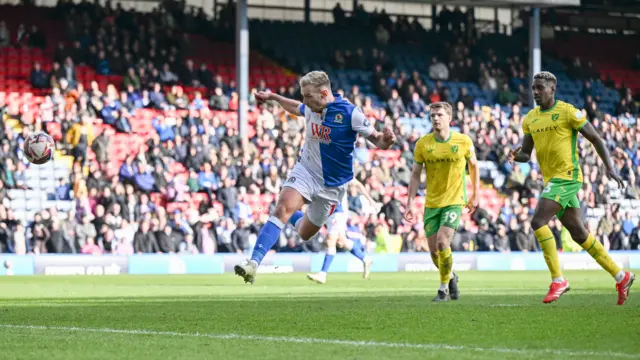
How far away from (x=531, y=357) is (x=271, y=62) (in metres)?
29.8

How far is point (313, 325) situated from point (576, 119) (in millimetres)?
4270

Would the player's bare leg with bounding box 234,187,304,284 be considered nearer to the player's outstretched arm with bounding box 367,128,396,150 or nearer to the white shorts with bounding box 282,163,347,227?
the white shorts with bounding box 282,163,347,227

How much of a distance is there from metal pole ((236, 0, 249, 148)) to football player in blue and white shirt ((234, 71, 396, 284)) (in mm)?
18088

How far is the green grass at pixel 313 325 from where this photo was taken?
7.99 m

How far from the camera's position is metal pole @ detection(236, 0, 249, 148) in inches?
1222

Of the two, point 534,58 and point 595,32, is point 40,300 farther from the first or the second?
point 595,32

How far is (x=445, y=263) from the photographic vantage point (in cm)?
1397

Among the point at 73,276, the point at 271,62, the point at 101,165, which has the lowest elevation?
the point at 73,276

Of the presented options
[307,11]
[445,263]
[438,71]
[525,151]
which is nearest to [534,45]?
[438,71]

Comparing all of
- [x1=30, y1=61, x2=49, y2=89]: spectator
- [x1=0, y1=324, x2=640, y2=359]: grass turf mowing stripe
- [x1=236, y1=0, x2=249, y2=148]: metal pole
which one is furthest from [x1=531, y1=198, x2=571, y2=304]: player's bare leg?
[x1=30, y1=61, x2=49, y2=89]: spectator

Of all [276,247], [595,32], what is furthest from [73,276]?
[595,32]

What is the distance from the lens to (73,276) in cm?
2364

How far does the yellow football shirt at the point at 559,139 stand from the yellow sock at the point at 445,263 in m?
1.59

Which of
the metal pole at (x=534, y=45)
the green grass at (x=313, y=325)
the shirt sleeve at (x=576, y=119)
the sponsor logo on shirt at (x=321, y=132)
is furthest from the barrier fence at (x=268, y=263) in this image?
the shirt sleeve at (x=576, y=119)
